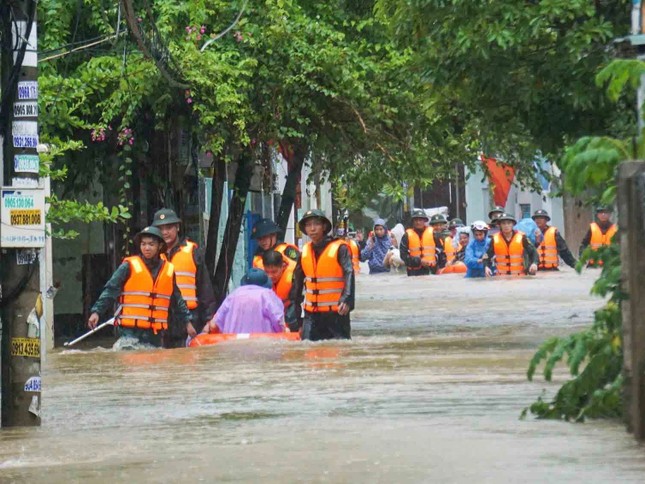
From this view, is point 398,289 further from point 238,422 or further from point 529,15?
point 238,422

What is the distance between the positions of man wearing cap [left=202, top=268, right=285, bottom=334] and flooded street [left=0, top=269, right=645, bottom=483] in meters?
0.42

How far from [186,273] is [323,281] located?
4.64ft

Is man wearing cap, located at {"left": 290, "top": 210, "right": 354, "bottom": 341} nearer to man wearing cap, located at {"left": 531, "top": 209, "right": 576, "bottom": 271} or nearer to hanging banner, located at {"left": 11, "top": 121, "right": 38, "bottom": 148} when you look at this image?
hanging banner, located at {"left": 11, "top": 121, "right": 38, "bottom": 148}

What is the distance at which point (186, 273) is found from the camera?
Answer: 18594 millimetres

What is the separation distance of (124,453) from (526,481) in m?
2.58

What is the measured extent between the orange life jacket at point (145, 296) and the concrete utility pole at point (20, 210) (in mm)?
6086

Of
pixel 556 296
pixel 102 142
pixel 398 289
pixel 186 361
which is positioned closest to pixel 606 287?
pixel 186 361

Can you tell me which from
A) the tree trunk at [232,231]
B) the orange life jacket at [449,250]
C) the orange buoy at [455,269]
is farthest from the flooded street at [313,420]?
the orange life jacket at [449,250]

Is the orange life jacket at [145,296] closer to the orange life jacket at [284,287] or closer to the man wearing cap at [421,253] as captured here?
the orange life jacket at [284,287]

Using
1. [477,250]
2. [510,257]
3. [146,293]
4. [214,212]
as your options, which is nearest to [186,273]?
[146,293]

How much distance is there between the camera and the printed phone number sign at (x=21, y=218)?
1103cm

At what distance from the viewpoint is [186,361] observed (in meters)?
16.5

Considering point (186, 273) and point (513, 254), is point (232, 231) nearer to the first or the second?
point (186, 273)

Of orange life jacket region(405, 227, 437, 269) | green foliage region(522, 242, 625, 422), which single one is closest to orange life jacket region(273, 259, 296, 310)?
green foliage region(522, 242, 625, 422)
